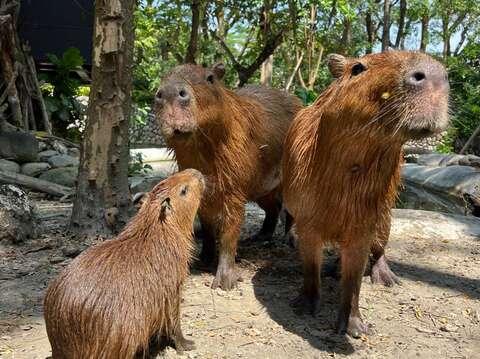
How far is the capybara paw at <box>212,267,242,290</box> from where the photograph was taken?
4.16 meters

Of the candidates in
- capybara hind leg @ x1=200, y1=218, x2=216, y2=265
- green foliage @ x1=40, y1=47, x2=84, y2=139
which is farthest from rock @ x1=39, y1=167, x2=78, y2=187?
capybara hind leg @ x1=200, y1=218, x2=216, y2=265

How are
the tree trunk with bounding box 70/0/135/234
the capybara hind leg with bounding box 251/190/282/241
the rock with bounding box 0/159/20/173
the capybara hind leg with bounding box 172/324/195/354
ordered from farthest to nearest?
1. the rock with bounding box 0/159/20/173
2. the capybara hind leg with bounding box 251/190/282/241
3. the tree trunk with bounding box 70/0/135/234
4. the capybara hind leg with bounding box 172/324/195/354

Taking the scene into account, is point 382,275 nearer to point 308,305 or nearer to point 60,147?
point 308,305

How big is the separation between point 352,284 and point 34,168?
6652mm

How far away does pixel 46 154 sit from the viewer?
378 inches

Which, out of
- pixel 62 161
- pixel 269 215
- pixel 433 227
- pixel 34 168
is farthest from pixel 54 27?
pixel 433 227

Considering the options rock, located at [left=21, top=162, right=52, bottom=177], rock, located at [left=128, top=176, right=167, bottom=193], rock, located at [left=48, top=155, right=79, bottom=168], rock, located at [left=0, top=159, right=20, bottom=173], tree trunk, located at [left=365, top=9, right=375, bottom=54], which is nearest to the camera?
rock, located at [left=128, top=176, right=167, bottom=193]

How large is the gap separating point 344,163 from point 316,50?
1743 centimetres

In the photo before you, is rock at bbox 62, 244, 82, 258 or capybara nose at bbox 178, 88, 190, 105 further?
rock at bbox 62, 244, 82, 258

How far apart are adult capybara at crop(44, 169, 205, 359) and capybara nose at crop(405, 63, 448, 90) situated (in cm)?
137

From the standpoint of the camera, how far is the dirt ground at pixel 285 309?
3361 mm

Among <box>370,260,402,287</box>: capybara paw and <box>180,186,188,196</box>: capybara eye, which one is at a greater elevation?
<box>180,186,188,196</box>: capybara eye

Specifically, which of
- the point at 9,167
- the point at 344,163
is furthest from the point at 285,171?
the point at 9,167

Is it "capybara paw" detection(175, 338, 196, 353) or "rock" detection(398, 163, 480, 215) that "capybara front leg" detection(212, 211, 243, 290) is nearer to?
"capybara paw" detection(175, 338, 196, 353)
